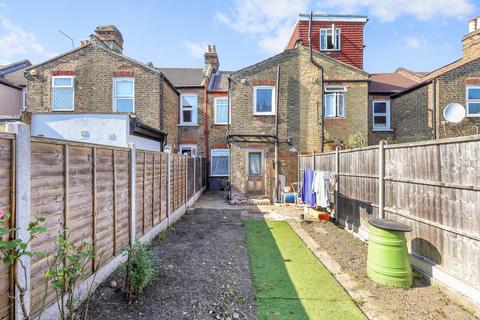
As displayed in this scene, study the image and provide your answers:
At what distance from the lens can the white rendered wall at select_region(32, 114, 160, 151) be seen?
9.47 m

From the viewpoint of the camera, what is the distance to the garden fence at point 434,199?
3.97 m

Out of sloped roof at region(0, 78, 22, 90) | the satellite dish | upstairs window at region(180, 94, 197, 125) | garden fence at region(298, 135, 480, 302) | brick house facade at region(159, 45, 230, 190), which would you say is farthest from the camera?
upstairs window at region(180, 94, 197, 125)

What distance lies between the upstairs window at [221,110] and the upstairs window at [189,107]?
1407mm

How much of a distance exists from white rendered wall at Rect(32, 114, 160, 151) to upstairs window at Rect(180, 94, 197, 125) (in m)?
8.87

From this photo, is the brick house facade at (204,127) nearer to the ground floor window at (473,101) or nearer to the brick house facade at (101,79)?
the brick house facade at (101,79)

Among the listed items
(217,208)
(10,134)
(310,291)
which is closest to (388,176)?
(310,291)

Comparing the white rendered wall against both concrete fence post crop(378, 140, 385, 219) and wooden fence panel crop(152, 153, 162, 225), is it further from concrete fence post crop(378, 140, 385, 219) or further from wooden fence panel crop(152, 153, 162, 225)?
concrete fence post crop(378, 140, 385, 219)

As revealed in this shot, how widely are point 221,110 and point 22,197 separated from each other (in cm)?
1601

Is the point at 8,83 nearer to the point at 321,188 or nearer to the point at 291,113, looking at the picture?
the point at 291,113

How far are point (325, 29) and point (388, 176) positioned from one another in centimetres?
1397

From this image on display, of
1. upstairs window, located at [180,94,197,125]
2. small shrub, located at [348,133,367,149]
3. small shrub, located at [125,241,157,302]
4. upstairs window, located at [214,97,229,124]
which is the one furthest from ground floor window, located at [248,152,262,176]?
small shrub, located at [125,241,157,302]

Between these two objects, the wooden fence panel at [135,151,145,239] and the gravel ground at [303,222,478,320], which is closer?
the gravel ground at [303,222,478,320]

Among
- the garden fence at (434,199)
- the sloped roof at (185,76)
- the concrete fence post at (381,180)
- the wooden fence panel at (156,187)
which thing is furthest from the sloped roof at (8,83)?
the concrete fence post at (381,180)

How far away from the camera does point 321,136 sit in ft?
45.8
